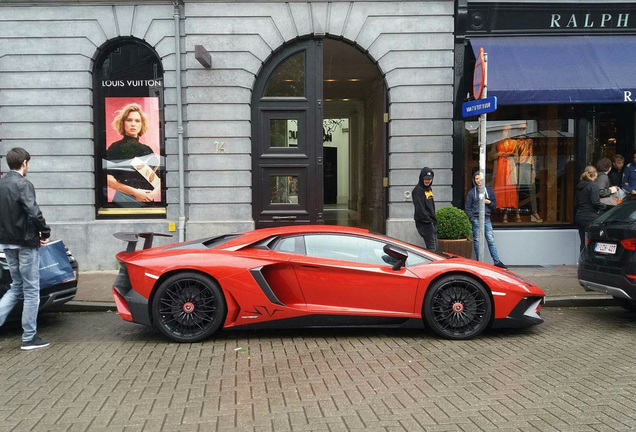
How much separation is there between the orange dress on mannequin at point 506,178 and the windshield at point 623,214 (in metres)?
4.47

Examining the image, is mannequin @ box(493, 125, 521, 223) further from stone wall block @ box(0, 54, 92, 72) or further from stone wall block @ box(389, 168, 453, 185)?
stone wall block @ box(0, 54, 92, 72)

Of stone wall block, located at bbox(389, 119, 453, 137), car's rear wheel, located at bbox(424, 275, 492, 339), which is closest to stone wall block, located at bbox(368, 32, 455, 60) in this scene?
stone wall block, located at bbox(389, 119, 453, 137)

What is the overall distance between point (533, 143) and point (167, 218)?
7.90m

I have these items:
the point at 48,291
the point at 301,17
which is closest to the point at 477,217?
the point at 301,17

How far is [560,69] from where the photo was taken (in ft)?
33.7

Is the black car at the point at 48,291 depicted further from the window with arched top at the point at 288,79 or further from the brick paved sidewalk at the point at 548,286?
the window with arched top at the point at 288,79

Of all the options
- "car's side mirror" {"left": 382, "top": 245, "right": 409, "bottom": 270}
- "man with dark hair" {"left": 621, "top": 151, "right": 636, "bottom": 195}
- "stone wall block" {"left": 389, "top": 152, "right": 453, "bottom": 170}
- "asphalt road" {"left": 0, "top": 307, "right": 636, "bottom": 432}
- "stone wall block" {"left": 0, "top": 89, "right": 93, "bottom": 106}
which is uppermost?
"stone wall block" {"left": 0, "top": 89, "right": 93, "bottom": 106}

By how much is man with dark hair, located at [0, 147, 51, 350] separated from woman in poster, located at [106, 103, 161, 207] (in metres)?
5.14

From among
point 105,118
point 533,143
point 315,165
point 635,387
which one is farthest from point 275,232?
point 533,143

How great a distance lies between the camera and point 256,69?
10.6m

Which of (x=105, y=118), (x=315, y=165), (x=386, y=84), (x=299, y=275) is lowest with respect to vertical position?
(x=299, y=275)

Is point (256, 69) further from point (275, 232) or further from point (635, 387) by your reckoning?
point (635, 387)

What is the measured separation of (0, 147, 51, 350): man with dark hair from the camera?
5.48 m

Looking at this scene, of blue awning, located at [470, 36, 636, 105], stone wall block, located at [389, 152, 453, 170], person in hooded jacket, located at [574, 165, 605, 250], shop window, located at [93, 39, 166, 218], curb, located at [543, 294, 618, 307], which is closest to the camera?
curb, located at [543, 294, 618, 307]
